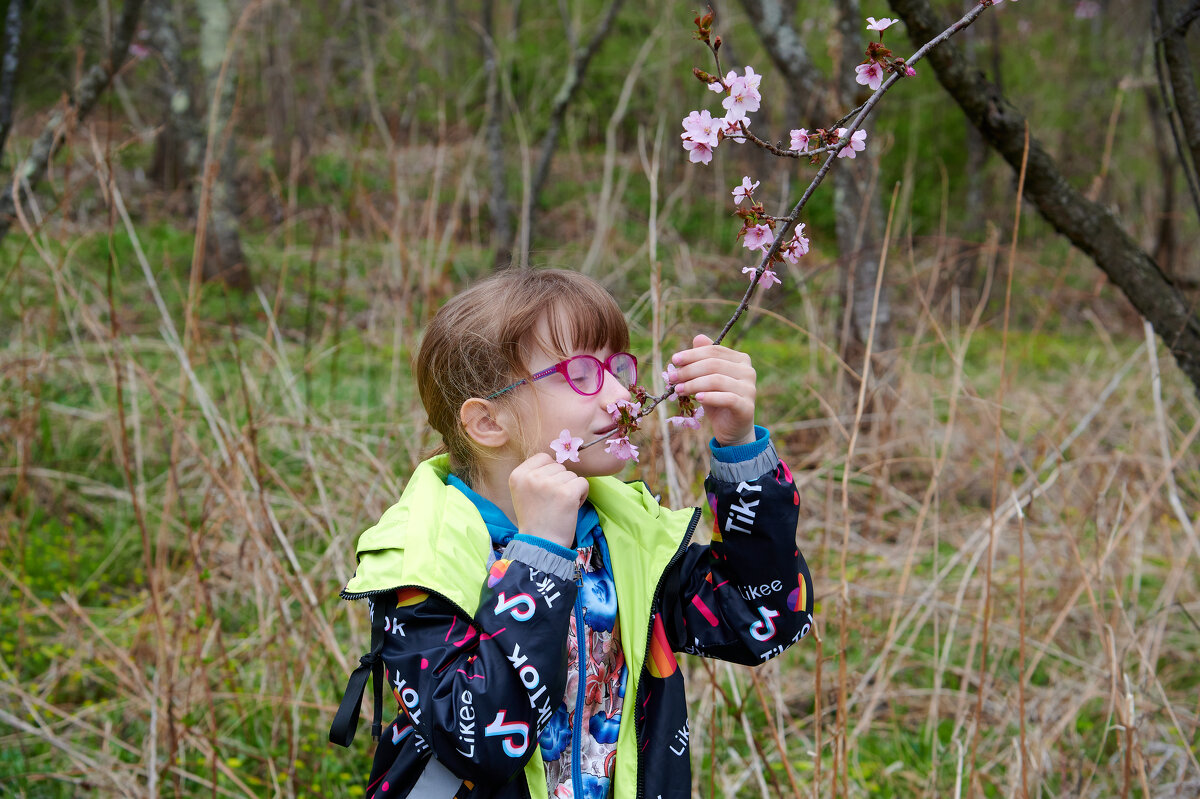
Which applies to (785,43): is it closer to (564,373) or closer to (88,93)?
(88,93)

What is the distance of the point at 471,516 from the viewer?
3.88ft

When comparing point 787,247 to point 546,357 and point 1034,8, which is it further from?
point 1034,8

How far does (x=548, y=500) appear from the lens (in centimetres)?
109

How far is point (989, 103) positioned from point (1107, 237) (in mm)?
380

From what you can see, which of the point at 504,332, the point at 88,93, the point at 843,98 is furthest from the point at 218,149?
the point at 504,332

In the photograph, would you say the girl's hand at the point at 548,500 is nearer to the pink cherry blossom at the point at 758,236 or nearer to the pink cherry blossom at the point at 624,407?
the pink cherry blossom at the point at 624,407

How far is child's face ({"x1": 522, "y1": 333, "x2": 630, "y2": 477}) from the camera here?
3.93 feet

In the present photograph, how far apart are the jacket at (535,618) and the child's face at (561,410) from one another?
15 cm

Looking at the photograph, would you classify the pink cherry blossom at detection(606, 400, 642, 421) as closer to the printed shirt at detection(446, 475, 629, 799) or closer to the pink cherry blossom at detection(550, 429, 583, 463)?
the pink cherry blossom at detection(550, 429, 583, 463)

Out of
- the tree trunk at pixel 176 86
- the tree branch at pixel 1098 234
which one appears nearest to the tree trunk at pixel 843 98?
the tree branch at pixel 1098 234

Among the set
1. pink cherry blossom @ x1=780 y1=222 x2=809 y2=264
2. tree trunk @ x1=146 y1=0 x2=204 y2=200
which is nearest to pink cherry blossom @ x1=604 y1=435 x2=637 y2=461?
pink cherry blossom @ x1=780 y1=222 x2=809 y2=264

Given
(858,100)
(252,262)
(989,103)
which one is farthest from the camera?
(252,262)

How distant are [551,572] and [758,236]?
49cm

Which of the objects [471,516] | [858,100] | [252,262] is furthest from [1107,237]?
[252,262]
